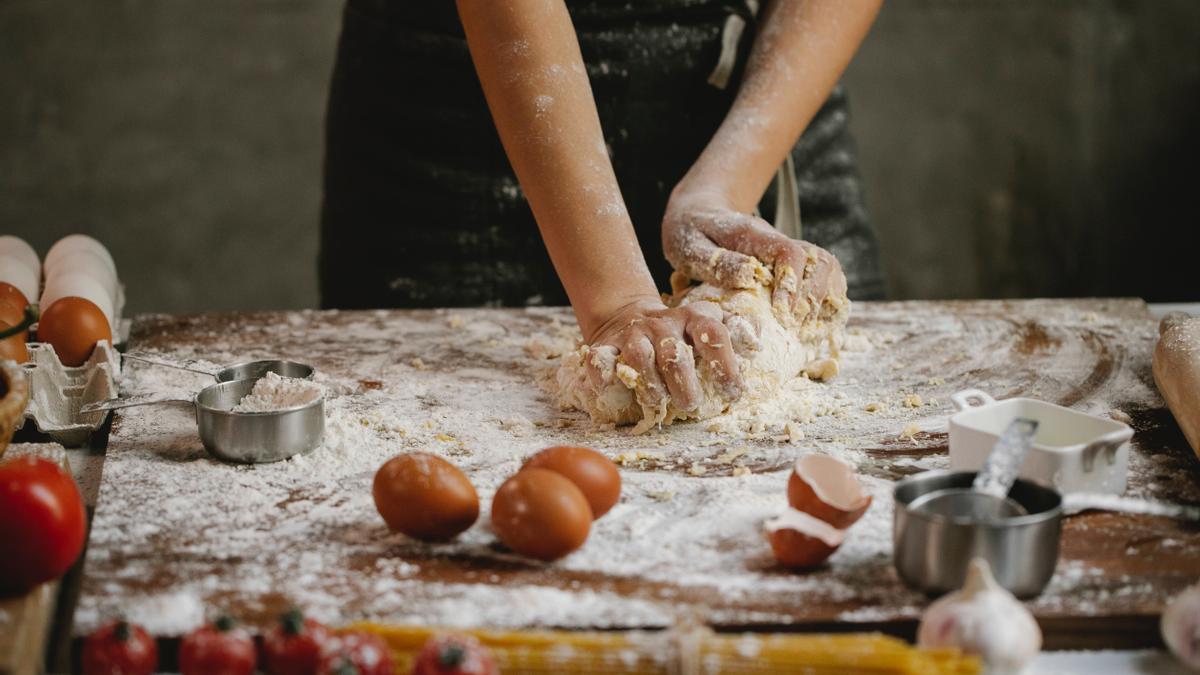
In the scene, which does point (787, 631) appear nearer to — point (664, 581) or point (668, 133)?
point (664, 581)

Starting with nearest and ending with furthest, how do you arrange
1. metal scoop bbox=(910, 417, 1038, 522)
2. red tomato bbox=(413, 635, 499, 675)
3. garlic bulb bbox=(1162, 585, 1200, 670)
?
red tomato bbox=(413, 635, 499, 675)
garlic bulb bbox=(1162, 585, 1200, 670)
metal scoop bbox=(910, 417, 1038, 522)

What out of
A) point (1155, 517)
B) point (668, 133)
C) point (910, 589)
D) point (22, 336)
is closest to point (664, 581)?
point (910, 589)

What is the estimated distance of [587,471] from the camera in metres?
1.31

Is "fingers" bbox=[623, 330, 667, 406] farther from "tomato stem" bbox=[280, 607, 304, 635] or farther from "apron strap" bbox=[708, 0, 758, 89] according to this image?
"apron strap" bbox=[708, 0, 758, 89]

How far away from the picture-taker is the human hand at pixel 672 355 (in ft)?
5.31

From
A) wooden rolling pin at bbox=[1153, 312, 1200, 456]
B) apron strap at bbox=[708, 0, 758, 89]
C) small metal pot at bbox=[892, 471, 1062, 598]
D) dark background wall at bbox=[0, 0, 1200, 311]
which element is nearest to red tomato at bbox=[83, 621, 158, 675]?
small metal pot at bbox=[892, 471, 1062, 598]

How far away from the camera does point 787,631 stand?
44.1 inches

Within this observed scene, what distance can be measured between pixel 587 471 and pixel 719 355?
398 millimetres

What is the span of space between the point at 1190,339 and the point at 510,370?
106 centimetres

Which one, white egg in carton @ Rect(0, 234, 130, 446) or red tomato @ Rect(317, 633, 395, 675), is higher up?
white egg in carton @ Rect(0, 234, 130, 446)

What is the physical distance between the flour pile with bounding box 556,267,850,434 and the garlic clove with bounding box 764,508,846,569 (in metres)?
0.43

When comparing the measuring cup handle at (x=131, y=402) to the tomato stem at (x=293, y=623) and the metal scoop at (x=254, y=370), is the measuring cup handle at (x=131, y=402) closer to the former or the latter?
the metal scoop at (x=254, y=370)

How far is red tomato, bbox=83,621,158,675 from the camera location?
1004 millimetres

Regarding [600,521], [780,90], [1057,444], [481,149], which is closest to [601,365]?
[600,521]
